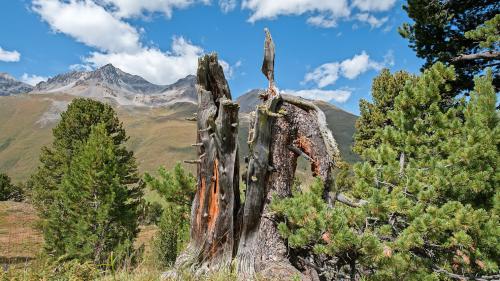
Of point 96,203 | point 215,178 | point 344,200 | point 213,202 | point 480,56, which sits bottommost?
point 96,203

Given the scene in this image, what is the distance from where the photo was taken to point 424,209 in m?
6.05

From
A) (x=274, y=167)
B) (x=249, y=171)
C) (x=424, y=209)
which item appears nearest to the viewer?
(x=424, y=209)

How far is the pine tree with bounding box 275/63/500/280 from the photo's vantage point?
527cm

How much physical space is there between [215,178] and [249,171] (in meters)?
0.70

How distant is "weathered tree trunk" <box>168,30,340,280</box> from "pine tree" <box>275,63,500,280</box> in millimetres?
579

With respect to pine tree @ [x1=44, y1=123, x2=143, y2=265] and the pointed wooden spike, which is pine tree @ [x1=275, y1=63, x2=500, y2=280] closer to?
the pointed wooden spike

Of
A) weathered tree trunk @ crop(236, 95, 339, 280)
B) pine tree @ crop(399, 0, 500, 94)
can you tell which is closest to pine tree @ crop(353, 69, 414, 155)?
pine tree @ crop(399, 0, 500, 94)

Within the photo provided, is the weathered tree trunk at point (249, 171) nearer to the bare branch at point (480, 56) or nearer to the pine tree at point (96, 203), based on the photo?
Answer: the bare branch at point (480, 56)

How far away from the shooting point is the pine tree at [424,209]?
5270 mm

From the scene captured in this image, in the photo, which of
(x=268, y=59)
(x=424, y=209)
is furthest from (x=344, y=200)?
(x=268, y=59)

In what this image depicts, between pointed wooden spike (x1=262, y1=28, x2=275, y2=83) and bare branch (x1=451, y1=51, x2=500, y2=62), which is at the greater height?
bare branch (x1=451, y1=51, x2=500, y2=62)

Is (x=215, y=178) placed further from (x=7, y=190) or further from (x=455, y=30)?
(x=7, y=190)

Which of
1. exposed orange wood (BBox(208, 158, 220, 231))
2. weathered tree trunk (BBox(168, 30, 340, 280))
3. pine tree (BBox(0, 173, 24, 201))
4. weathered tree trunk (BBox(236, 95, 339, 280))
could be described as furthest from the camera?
pine tree (BBox(0, 173, 24, 201))

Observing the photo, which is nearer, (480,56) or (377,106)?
(480,56)
